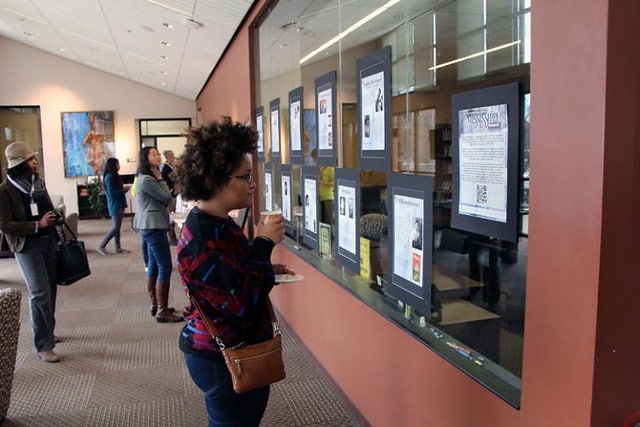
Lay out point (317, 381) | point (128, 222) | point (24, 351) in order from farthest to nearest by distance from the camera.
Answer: point (128, 222) → point (24, 351) → point (317, 381)

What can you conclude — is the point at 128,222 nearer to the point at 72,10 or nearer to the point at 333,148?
the point at 72,10

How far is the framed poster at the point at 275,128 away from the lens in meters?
4.22

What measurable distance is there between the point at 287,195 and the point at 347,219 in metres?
1.35

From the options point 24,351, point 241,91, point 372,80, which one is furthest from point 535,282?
point 241,91

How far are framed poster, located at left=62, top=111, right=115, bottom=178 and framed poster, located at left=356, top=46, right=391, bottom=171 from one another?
1188 cm

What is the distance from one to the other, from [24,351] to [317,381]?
231cm

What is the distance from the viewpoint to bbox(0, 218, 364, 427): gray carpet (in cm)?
299

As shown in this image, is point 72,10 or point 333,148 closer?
point 333,148

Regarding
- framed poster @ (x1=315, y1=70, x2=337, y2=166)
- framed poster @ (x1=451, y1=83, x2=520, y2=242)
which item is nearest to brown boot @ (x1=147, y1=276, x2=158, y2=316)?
framed poster @ (x1=315, y1=70, x2=337, y2=166)

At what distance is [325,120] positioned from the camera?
3051mm

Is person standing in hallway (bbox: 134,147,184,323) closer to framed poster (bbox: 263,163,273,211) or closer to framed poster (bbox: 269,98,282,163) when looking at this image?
framed poster (bbox: 263,163,273,211)

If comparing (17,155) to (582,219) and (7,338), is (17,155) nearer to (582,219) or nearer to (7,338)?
(7,338)

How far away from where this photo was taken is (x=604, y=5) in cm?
114

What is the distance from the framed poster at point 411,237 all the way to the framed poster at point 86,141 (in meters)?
12.2
